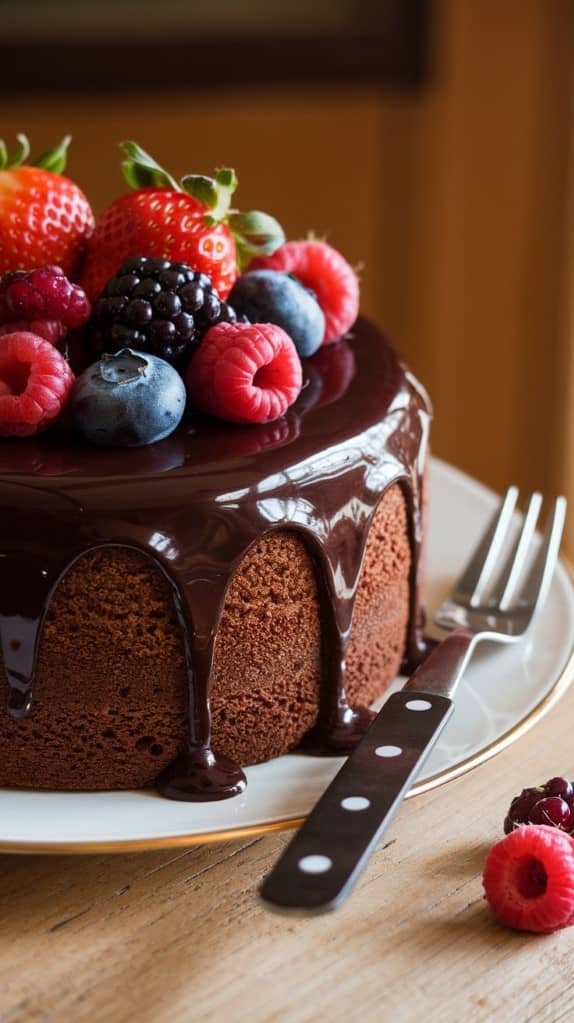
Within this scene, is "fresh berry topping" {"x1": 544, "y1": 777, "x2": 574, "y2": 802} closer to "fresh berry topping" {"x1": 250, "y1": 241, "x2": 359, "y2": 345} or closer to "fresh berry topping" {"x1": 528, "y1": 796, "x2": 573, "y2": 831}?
"fresh berry topping" {"x1": 528, "y1": 796, "x2": 573, "y2": 831}

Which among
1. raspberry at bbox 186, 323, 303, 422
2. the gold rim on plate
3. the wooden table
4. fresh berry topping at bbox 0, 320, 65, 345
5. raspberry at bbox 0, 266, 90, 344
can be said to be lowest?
the wooden table

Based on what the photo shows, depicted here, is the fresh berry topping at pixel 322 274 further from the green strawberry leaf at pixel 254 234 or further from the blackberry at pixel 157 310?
the blackberry at pixel 157 310

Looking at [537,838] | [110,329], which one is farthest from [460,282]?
[537,838]

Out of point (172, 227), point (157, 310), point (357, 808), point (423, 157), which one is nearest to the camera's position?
point (357, 808)

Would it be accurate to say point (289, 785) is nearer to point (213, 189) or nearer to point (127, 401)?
point (127, 401)


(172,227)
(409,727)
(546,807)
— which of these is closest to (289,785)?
(409,727)

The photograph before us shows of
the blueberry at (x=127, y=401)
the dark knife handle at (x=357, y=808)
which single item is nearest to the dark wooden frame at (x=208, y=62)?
the blueberry at (x=127, y=401)

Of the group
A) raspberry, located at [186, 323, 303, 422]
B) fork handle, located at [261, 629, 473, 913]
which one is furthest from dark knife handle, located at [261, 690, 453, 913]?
raspberry, located at [186, 323, 303, 422]

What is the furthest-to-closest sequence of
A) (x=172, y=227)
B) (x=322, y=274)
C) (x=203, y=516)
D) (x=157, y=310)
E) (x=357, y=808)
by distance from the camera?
(x=322, y=274), (x=172, y=227), (x=157, y=310), (x=203, y=516), (x=357, y=808)
